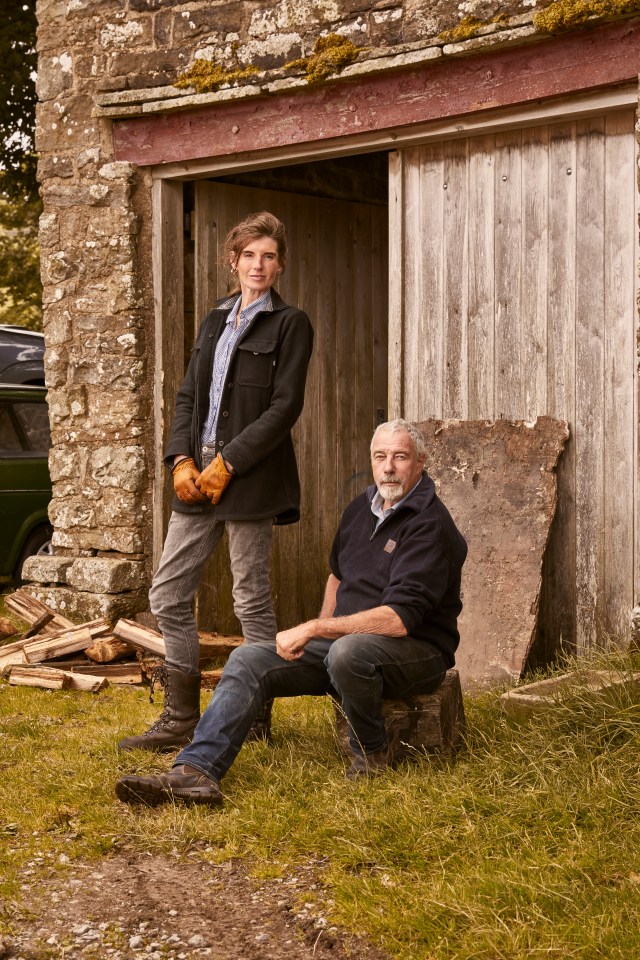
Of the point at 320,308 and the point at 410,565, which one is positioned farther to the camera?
the point at 320,308

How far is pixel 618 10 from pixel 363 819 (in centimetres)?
356

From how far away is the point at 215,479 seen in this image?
15.4ft

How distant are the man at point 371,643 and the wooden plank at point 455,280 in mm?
1877

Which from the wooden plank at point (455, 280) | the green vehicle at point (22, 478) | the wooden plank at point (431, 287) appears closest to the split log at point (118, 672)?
the wooden plank at point (431, 287)

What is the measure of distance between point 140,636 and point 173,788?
7.79ft

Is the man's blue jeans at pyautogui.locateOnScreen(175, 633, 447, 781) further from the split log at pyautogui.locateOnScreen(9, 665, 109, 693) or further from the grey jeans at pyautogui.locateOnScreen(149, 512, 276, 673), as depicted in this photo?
the split log at pyautogui.locateOnScreen(9, 665, 109, 693)

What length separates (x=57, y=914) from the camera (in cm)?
333

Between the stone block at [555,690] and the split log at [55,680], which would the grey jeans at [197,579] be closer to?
the stone block at [555,690]

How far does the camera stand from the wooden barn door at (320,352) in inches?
277

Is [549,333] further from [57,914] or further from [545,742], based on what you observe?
[57,914]

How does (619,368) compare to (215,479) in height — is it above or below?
above

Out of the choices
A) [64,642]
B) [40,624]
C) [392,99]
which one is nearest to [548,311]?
[392,99]

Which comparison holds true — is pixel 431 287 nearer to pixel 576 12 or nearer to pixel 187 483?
pixel 576 12

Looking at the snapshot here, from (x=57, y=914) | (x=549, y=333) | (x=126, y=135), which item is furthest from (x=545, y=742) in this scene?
(x=126, y=135)
